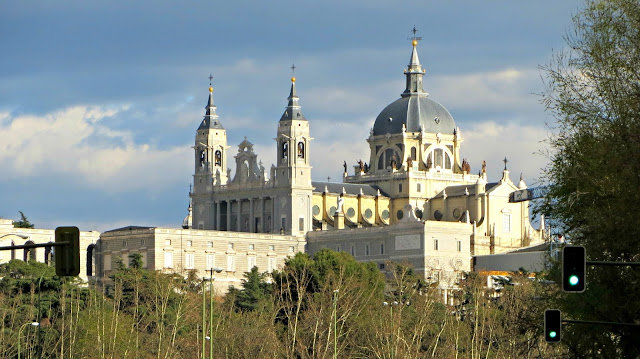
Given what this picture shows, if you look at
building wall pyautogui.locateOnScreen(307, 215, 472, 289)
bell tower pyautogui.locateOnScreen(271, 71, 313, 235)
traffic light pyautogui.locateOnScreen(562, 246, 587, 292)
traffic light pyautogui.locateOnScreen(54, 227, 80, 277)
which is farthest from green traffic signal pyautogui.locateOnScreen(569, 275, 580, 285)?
bell tower pyautogui.locateOnScreen(271, 71, 313, 235)

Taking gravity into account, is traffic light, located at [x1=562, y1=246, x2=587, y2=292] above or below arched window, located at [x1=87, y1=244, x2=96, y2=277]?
below

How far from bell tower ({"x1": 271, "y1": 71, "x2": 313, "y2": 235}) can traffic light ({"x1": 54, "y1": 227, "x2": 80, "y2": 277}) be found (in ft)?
519

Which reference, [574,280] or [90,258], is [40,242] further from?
[574,280]

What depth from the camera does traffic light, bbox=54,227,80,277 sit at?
35.3m

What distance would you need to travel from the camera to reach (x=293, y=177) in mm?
195500

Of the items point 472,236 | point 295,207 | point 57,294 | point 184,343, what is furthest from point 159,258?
point 184,343

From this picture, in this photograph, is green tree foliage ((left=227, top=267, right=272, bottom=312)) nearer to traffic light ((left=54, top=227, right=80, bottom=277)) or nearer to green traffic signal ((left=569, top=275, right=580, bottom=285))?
traffic light ((left=54, top=227, right=80, bottom=277))

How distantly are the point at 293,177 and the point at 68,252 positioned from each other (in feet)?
525

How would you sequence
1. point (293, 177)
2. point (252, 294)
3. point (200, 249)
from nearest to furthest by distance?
point (252, 294), point (200, 249), point (293, 177)

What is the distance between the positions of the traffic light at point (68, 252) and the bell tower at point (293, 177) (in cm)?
15833

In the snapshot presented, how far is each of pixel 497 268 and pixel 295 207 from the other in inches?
1011

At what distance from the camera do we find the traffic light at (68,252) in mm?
35344

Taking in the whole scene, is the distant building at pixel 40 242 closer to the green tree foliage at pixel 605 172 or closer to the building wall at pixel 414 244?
the building wall at pixel 414 244

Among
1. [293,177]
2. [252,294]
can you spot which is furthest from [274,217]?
[252,294]
